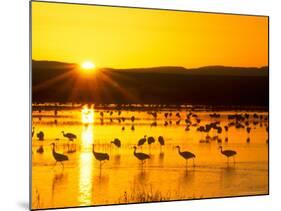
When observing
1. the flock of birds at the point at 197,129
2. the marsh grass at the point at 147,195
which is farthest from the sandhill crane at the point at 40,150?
the marsh grass at the point at 147,195

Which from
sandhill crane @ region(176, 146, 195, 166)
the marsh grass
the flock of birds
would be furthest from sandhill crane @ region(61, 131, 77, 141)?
sandhill crane @ region(176, 146, 195, 166)

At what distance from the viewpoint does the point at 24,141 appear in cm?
619

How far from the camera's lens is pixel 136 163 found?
6.52m

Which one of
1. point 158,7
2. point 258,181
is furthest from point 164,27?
point 258,181

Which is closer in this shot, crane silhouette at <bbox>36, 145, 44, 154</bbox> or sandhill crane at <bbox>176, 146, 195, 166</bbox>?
crane silhouette at <bbox>36, 145, 44, 154</bbox>

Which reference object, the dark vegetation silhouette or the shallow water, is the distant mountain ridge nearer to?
the dark vegetation silhouette

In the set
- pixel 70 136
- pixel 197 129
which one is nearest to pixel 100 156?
pixel 70 136

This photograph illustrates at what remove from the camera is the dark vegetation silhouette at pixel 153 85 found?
20.4ft

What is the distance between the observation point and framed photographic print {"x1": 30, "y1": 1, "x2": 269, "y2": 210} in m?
6.20

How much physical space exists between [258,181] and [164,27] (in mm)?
1858

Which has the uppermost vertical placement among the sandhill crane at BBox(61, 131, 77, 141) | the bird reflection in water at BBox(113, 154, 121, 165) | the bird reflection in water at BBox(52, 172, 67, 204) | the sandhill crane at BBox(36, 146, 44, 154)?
the sandhill crane at BBox(61, 131, 77, 141)

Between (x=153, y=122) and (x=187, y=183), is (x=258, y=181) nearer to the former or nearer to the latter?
(x=187, y=183)
